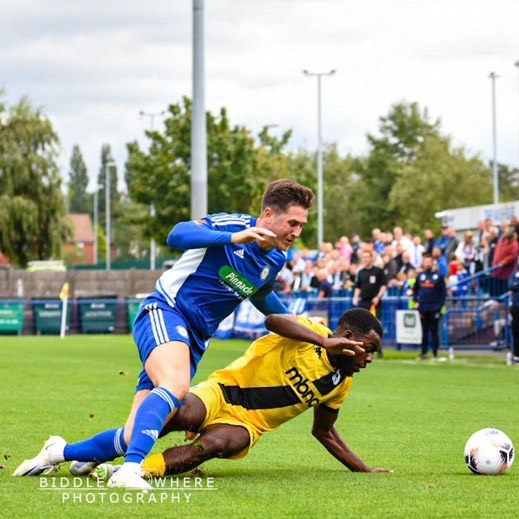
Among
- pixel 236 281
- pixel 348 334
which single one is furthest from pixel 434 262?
pixel 236 281

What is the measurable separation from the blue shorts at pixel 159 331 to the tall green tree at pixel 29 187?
181ft

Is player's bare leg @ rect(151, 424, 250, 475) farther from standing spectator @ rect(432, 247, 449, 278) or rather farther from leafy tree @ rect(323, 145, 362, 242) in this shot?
leafy tree @ rect(323, 145, 362, 242)

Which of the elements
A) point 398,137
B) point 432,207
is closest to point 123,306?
point 432,207

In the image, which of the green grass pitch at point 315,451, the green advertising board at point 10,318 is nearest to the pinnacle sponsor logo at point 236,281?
the green grass pitch at point 315,451

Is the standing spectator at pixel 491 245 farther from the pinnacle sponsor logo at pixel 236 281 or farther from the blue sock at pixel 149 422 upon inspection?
the blue sock at pixel 149 422

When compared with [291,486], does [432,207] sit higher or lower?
higher

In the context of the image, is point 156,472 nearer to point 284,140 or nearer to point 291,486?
point 291,486

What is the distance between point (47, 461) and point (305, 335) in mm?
1890

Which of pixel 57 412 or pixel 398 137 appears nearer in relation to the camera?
pixel 57 412

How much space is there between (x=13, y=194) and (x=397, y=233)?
37.9 m

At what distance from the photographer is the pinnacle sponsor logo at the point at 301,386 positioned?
8211mm

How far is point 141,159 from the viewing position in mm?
63750

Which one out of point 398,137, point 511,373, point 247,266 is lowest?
point 511,373

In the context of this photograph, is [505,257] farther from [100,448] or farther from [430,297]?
[100,448]
